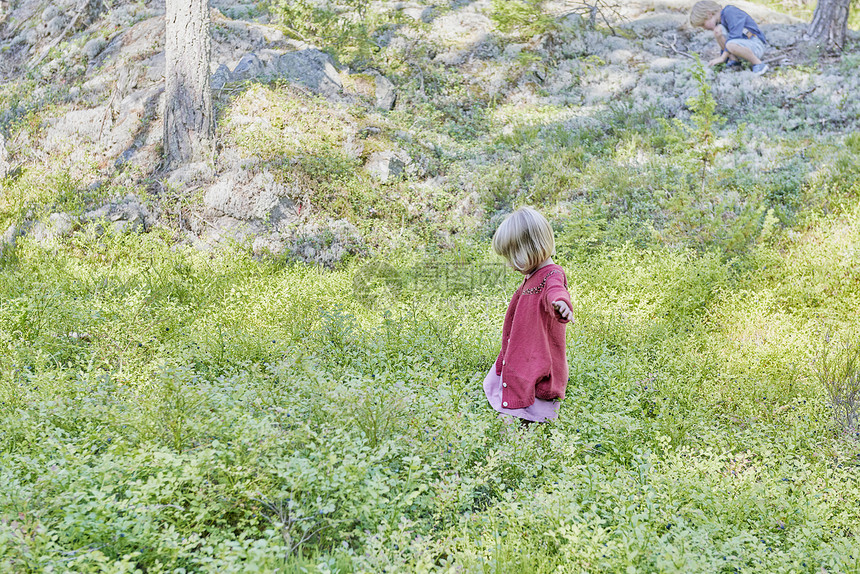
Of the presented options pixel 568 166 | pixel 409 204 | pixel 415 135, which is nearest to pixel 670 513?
pixel 409 204

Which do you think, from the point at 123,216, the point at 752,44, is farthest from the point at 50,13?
the point at 752,44

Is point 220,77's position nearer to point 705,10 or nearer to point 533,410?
point 533,410

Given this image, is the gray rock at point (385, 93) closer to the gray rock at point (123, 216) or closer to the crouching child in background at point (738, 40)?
the gray rock at point (123, 216)

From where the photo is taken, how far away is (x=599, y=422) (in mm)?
4117

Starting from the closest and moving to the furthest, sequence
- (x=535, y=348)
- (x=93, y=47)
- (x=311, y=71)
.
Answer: (x=535, y=348), (x=311, y=71), (x=93, y=47)

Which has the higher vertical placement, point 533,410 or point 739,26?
point 739,26

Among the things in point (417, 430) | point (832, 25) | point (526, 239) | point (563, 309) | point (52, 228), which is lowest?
point (52, 228)

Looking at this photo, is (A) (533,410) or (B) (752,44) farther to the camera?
(B) (752,44)

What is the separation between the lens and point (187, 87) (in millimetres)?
8859

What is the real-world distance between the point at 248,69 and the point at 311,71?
1133 millimetres

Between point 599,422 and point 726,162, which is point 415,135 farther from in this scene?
point 599,422

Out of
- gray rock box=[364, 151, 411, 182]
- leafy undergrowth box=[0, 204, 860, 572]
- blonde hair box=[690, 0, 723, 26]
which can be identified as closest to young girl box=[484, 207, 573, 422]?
leafy undergrowth box=[0, 204, 860, 572]

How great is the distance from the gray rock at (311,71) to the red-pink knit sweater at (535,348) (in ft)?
25.4

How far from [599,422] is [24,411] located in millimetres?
3912
